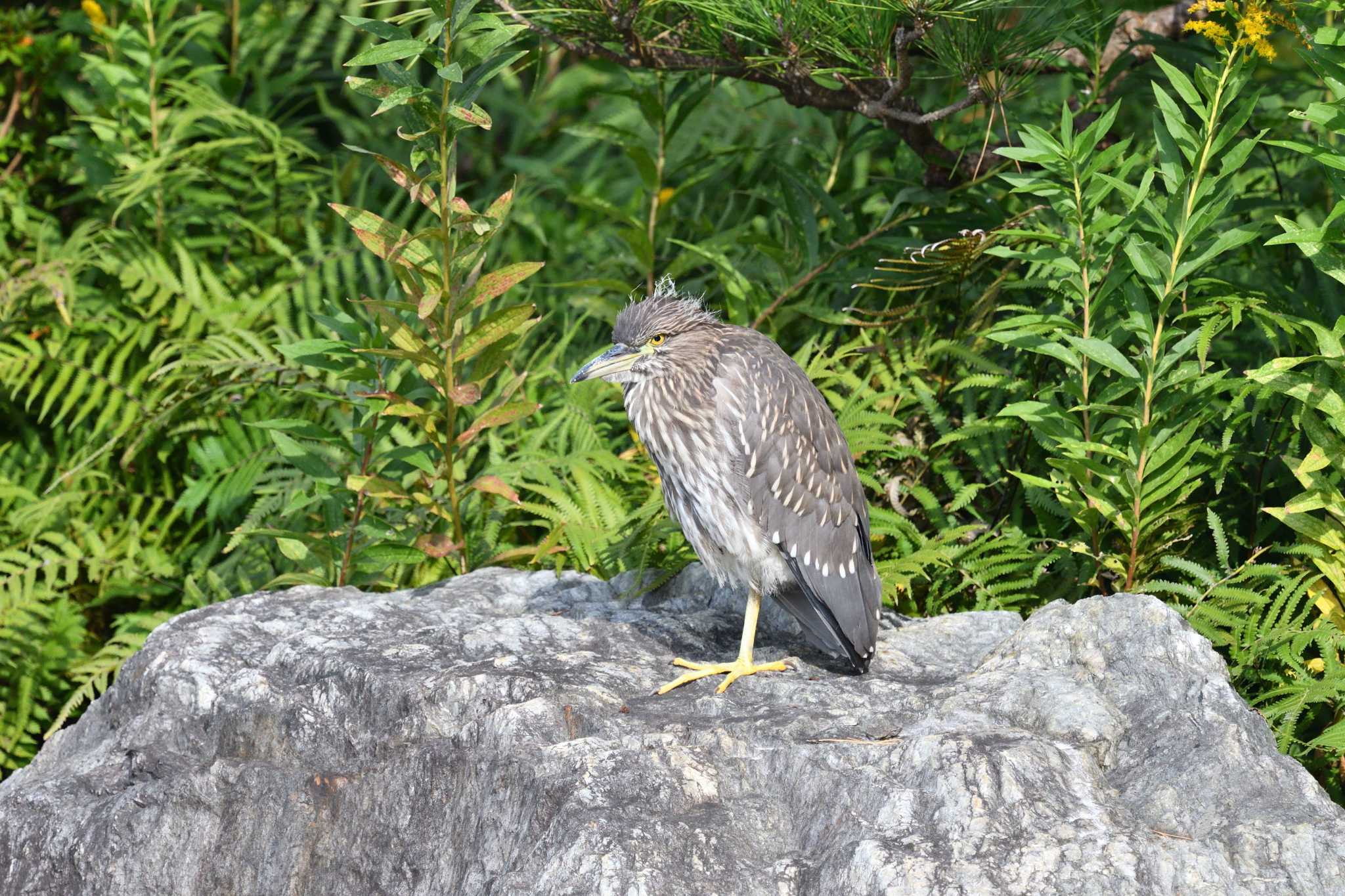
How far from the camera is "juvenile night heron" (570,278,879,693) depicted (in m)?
3.74

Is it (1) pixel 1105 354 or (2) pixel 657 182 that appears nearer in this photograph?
(1) pixel 1105 354

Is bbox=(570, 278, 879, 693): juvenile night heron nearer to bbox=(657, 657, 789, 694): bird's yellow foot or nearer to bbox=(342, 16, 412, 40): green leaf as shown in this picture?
bbox=(657, 657, 789, 694): bird's yellow foot

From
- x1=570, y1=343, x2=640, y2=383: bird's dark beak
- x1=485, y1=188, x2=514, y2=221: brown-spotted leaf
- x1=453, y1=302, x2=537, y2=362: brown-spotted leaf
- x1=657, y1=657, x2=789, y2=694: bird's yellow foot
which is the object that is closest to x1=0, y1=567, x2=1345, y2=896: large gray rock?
x1=657, y1=657, x2=789, y2=694: bird's yellow foot

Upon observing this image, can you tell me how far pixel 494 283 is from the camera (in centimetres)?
408

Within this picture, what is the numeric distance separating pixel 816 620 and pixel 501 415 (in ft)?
4.15

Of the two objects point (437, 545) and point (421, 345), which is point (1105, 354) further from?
point (437, 545)

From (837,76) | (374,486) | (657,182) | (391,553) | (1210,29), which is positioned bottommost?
(391,553)

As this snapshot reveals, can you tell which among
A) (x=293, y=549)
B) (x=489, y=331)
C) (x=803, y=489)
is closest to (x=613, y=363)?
(x=489, y=331)

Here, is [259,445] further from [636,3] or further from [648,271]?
[636,3]

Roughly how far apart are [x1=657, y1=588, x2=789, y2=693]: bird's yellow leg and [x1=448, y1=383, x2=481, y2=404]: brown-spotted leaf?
1.07 meters

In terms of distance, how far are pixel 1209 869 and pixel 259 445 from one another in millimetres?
4175

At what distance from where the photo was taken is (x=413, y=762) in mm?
3211

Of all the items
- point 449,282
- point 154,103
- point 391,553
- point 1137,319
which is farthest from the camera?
point 154,103

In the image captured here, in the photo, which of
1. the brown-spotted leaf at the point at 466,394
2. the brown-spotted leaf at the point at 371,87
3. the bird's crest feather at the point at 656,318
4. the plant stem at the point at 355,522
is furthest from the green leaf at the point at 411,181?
the plant stem at the point at 355,522
